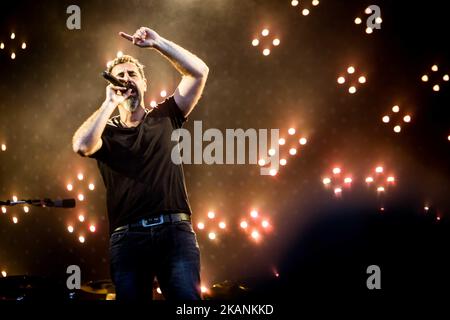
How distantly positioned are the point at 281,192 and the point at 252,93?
2.85ft

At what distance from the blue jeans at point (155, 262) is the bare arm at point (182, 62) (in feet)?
2.38

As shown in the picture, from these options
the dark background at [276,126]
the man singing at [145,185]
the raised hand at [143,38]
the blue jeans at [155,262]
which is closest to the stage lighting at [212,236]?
the dark background at [276,126]

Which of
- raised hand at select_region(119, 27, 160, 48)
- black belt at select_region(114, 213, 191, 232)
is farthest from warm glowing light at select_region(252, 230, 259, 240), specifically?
raised hand at select_region(119, 27, 160, 48)

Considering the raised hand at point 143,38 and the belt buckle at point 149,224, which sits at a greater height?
the raised hand at point 143,38

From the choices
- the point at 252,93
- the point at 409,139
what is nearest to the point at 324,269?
the point at 409,139

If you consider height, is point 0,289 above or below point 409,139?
below

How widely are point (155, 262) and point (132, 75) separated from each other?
3.58 ft

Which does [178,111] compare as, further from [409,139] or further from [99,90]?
[409,139]

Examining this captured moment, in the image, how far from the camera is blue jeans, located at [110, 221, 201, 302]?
6.48ft

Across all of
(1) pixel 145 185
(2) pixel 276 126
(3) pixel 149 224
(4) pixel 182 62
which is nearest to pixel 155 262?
(3) pixel 149 224

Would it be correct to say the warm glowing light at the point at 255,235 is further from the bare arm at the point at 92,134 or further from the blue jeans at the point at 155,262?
the bare arm at the point at 92,134

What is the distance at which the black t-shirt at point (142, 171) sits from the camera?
2092 millimetres

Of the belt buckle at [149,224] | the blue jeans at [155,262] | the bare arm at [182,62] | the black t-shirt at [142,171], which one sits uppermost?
the bare arm at [182,62]

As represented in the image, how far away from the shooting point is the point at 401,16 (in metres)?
3.64
